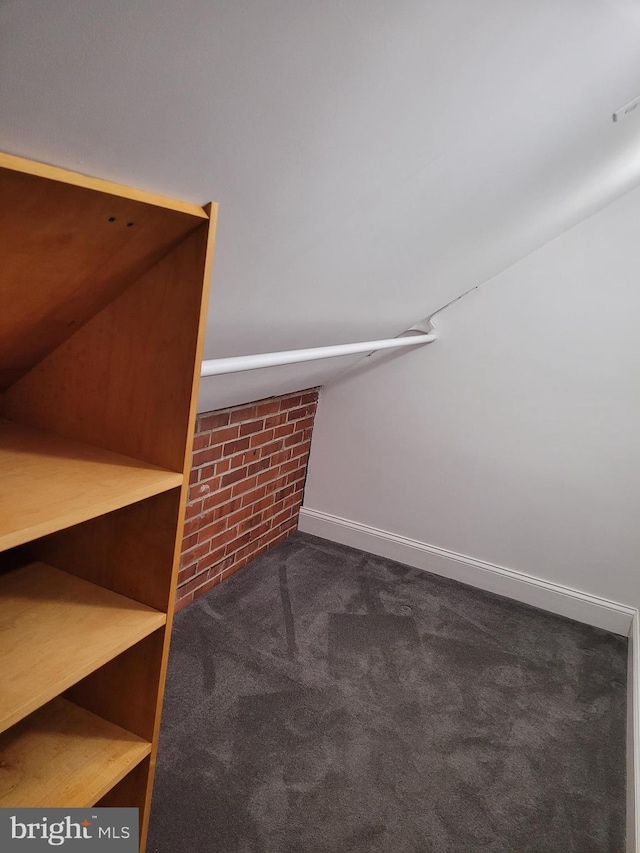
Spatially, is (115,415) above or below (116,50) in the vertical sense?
below

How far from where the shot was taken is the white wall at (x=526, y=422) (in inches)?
103

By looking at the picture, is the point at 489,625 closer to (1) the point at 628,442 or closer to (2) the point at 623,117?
(1) the point at 628,442

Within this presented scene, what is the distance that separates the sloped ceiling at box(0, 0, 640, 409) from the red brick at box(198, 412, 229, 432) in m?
0.69

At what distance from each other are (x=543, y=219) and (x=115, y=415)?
168 cm

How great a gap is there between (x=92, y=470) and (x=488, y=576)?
2.34m

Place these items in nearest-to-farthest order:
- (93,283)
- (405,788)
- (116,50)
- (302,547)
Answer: (116,50) → (93,283) → (405,788) → (302,547)

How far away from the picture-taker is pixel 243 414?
2.63 metres

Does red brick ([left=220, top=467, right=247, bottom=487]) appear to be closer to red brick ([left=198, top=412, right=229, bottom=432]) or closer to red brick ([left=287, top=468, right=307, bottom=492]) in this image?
red brick ([left=198, top=412, right=229, bottom=432])

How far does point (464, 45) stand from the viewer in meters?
0.89

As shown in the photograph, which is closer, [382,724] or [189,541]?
[382,724]

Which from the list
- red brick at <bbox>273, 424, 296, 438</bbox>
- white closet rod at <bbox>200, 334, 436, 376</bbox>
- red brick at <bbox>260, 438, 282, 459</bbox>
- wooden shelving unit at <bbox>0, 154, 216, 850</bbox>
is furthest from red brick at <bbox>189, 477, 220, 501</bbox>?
wooden shelving unit at <bbox>0, 154, 216, 850</bbox>

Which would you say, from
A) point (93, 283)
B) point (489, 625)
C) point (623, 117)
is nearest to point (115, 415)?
point (93, 283)

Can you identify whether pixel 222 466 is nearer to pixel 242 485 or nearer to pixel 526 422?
pixel 242 485

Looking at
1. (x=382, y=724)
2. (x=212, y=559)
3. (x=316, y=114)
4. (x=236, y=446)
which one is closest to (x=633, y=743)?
(x=382, y=724)
